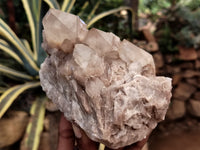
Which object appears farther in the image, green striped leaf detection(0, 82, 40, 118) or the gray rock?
the gray rock

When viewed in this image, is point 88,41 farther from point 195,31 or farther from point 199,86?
point 199,86

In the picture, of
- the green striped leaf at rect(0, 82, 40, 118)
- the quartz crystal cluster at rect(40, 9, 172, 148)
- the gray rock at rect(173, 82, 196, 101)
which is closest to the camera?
the quartz crystal cluster at rect(40, 9, 172, 148)

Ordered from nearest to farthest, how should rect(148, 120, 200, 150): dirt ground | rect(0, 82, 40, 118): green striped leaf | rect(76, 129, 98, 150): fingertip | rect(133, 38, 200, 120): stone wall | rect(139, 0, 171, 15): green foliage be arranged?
rect(76, 129, 98, 150): fingertip, rect(0, 82, 40, 118): green striped leaf, rect(148, 120, 200, 150): dirt ground, rect(133, 38, 200, 120): stone wall, rect(139, 0, 171, 15): green foliage

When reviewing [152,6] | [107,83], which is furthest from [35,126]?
[152,6]

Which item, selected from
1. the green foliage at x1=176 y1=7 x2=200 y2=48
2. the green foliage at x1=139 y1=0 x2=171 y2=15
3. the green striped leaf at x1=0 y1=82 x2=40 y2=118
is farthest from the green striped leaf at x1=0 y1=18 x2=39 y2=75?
the green foliage at x1=139 y1=0 x2=171 y2=15

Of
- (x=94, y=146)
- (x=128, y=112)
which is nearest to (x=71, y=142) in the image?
(x=94, y=146)

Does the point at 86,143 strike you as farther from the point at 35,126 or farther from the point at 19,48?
the point at 19,48

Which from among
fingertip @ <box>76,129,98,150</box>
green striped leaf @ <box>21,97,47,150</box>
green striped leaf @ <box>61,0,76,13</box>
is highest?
green striped leaf @ <box>61,0,76,13</box>

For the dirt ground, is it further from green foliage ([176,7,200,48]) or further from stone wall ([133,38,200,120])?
green foliage ([176,7,200,48])
